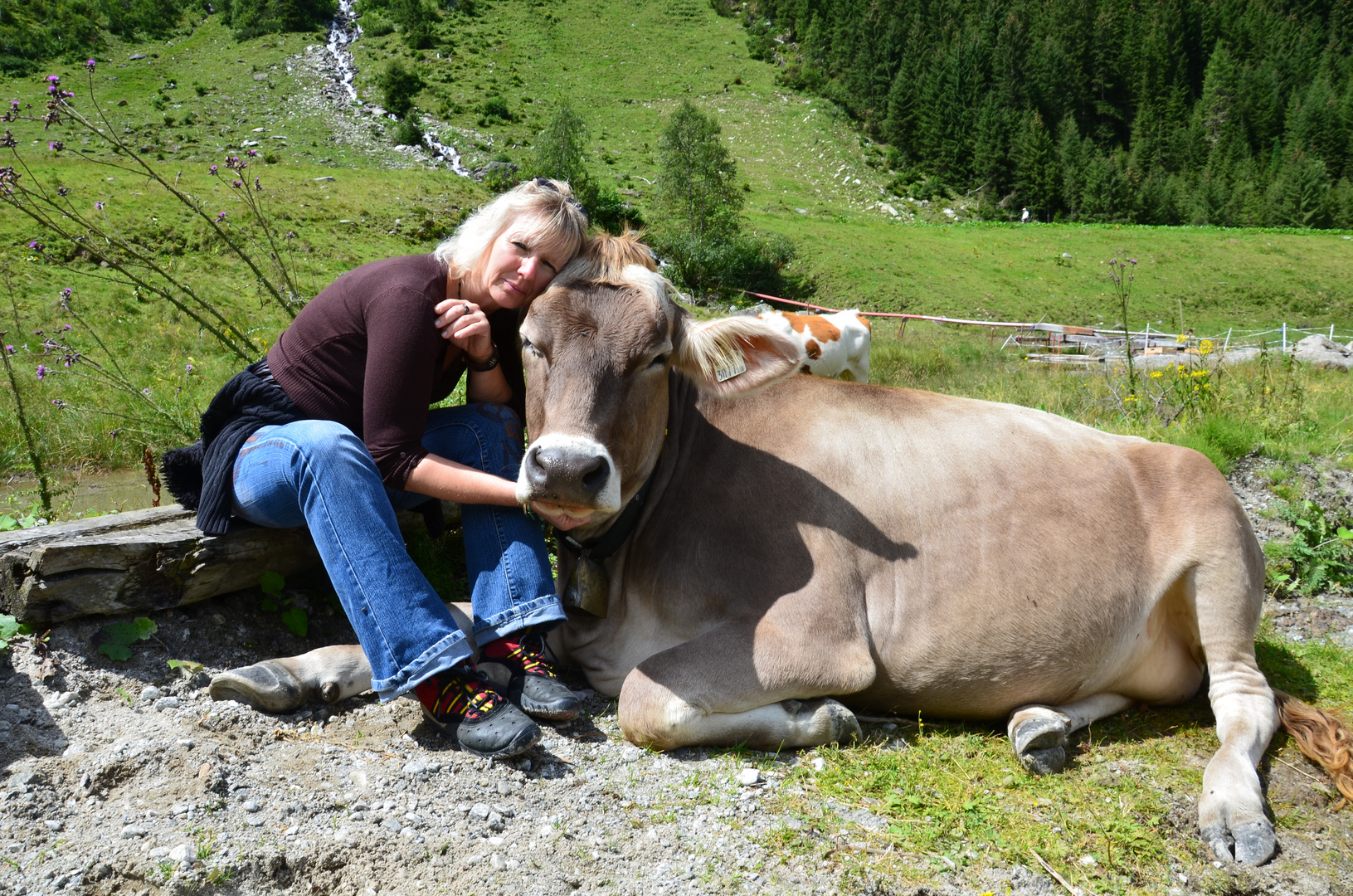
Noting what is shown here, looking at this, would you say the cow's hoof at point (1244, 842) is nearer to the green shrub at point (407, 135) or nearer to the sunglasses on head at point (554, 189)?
the sunglasses on head at point (554, 189)

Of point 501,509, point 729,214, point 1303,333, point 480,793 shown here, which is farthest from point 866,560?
point 729,214

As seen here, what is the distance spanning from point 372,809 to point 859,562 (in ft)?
7.58

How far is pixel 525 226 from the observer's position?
3893mm

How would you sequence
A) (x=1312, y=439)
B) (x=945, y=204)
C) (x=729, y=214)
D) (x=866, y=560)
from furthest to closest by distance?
(x=945, y=204) → (x=729, y=214) → (x=1312, y=439) → (x=866, y=560)

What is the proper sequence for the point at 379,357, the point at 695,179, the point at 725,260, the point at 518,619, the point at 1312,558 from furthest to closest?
the point at 695,179 < the point at 725,260 < the point at 1312,558 < the point at 518,619 < the point at 379,357

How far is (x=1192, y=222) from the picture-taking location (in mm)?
88000

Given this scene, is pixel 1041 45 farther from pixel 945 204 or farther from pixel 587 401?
pixel 587 401

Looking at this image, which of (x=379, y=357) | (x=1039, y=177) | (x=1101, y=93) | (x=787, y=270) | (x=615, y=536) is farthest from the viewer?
Result: (x=1101, y=93)

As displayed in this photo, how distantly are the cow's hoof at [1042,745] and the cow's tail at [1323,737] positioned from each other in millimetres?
1038

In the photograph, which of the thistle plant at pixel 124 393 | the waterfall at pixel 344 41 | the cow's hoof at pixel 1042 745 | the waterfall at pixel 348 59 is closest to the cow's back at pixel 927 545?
the cow's hoof at pixel 1042 745

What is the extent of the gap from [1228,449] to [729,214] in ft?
156

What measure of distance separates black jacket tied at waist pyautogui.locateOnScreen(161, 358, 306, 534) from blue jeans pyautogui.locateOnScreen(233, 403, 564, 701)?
0.08m

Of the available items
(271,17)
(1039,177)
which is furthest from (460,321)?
(271,17)

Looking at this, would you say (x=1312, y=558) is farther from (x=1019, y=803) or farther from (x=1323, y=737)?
(x=1019, y=803)
